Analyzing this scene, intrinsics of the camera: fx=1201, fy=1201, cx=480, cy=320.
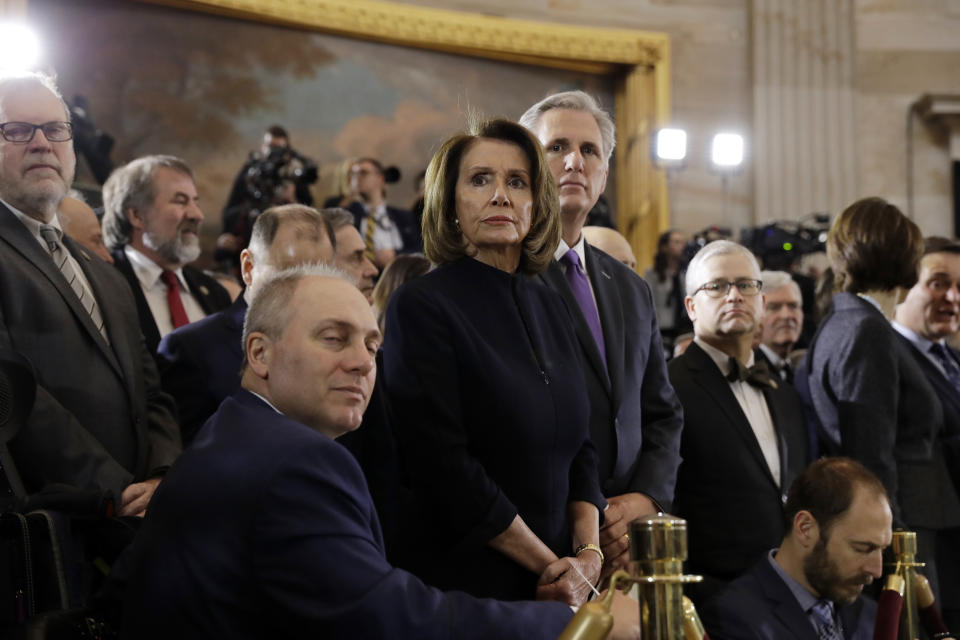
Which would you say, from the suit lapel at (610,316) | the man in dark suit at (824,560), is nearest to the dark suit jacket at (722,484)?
the man in dark suit at (824,560)

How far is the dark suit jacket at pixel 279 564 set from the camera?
6.63ft

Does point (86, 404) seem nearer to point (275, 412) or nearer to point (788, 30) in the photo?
point (275, 412)

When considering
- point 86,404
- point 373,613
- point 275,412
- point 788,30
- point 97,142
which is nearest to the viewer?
point 373,613

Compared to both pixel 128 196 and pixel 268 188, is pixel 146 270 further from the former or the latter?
pixel 268 188

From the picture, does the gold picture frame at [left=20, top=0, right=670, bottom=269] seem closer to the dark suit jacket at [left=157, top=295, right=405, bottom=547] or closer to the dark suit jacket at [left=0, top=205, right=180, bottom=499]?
the dark suit jacket at [left=157, top=295, right=405, bottom=547]

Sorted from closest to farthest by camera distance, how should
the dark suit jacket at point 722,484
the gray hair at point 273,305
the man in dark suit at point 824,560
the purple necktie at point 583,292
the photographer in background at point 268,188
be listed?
the gray hair at point 273,305 < the purple necktie at point 583,292 < the man in dark suit at point 824,560 < the dark suit jacket at point 722,484 < the photographer in background at point 268,188

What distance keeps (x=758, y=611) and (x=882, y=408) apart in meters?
0.99

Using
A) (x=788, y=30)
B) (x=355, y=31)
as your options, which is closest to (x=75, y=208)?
(x=355, y=31)

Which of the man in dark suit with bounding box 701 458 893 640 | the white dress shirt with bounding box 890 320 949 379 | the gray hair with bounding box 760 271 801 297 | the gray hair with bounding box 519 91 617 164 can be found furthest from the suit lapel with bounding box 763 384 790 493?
the gray hair with bounding box 760 271 801 297

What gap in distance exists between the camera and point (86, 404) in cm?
333

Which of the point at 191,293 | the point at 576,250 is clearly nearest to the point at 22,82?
the point at 191,293

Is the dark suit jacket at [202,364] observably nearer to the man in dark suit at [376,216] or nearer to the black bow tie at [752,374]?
the black bow tie at [752,374]

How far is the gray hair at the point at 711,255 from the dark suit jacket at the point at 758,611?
3.63 ft

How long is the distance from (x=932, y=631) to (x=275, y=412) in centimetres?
189
